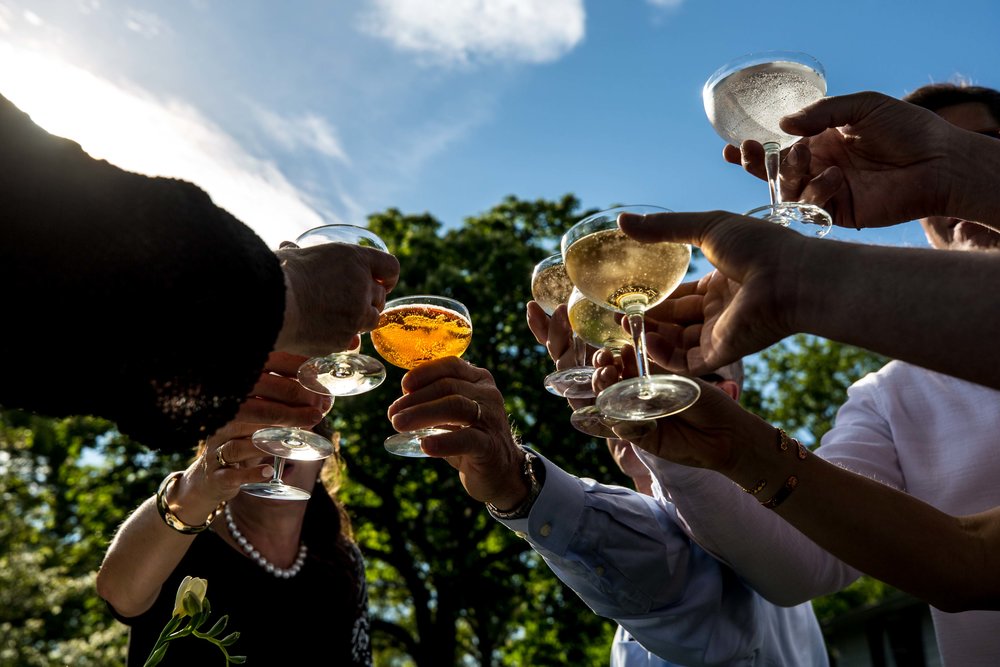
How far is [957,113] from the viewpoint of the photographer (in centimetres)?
342

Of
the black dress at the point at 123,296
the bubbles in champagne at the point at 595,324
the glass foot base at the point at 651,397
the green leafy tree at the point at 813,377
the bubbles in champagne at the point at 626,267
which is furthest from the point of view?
the green leafy tree at the point at 813,377

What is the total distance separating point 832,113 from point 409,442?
1.87 m

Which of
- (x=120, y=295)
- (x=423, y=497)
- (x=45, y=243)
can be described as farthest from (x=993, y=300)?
Result: (x=423, y=497)

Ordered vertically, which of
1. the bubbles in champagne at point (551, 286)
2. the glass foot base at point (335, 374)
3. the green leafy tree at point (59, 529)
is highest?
the bubbles in champagne at point (551, 286)

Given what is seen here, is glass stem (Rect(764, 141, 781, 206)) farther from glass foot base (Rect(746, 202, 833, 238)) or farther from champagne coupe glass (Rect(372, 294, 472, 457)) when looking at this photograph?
champagne coupe glass (Rect(372, 294, 472, 457))

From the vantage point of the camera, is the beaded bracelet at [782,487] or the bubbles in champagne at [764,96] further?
the bubbles in champagne at [764,96]

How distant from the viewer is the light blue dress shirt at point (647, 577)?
2893mm

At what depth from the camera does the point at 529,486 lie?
2.84m

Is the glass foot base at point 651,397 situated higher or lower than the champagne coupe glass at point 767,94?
lower

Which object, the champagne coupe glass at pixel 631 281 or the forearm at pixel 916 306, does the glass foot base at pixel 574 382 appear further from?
the forearm at pixel 916 306

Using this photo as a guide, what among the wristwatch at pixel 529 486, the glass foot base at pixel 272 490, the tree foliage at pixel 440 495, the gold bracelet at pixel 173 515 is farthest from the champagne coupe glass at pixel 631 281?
the tree foliage at pixel 440 495

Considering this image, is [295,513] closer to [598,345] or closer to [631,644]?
[631,644]

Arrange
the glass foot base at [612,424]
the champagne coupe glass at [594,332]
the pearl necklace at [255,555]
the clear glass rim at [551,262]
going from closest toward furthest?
1. the glass foot base at [612,424]
2. the champagne coupe glass at [594,332]
3. the clear glass rim at [551,262]
4. the pearl necklace at [255,555]

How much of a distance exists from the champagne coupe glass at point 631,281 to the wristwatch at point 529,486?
3.24 ft
